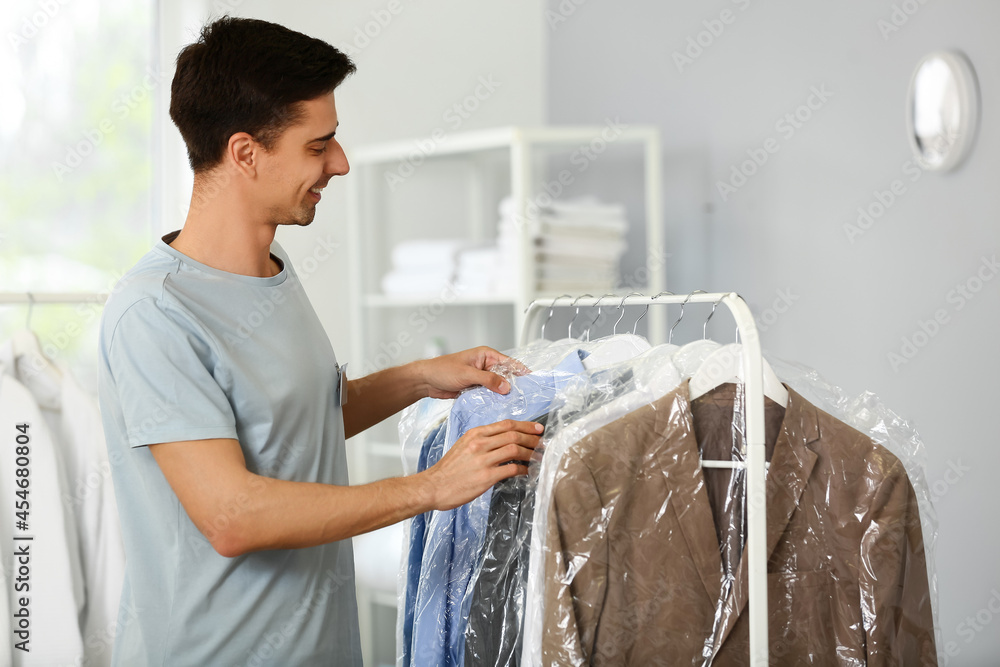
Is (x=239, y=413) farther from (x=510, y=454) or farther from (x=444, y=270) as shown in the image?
(x=444, y=270)

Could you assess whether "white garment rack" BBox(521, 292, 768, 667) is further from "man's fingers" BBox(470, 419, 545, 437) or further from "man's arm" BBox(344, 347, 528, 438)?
"man's arm" BBox(344, 347, 528, 438)

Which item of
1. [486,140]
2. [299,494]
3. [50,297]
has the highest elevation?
[486,140]

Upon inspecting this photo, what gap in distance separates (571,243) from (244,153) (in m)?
1.27

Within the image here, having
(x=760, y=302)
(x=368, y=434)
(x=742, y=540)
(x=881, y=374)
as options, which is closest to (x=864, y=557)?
(x=742, y=540)

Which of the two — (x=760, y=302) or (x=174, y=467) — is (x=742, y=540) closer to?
(x=174, y=467)

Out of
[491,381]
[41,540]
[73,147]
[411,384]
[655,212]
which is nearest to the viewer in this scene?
[491,381]

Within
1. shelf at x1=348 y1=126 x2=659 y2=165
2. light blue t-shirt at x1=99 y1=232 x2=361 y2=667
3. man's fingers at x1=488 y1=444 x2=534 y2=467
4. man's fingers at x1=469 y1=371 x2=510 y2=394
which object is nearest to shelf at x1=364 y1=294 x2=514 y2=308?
shelf at x1=348 y1=126 x2=659 y2=165

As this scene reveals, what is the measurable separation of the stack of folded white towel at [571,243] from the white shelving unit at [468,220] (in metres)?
0.05

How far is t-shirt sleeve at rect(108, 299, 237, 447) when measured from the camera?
0.98 meters

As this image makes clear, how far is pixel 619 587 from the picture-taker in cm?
100

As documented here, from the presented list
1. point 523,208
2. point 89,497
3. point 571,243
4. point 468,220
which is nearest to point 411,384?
point 89,497

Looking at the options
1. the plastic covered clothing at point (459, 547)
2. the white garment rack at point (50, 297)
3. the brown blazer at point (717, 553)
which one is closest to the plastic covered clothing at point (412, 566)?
the plastic covered clothing at point (459, 547)

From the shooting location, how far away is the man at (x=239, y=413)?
979mm

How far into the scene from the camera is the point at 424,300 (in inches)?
93.1
